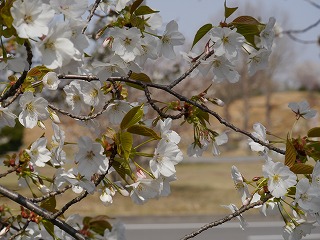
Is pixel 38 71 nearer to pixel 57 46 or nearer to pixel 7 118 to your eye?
pixel 7 118

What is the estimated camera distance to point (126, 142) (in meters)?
0.94

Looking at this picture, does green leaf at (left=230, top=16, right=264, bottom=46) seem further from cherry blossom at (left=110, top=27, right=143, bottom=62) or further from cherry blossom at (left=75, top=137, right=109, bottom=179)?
cherry blossom at (left=75, top=137, right=109, bottom=179)

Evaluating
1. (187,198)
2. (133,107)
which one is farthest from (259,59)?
(187,198)

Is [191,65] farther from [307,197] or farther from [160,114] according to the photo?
[307,197]

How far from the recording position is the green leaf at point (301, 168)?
100 centimetres

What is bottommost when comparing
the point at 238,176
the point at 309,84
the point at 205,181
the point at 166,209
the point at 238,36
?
the point at 309,84

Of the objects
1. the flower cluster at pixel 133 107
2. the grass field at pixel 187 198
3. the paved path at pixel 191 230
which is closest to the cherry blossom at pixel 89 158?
the flower cluster at pixel 133 107

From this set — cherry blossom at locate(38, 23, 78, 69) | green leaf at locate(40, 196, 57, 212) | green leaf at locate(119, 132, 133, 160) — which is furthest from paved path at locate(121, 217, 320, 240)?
cherry blossom at locate(38, 23, 78, 69)

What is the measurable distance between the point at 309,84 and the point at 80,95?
1429 inches

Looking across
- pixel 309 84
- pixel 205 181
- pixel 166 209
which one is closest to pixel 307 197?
pixel 166 209

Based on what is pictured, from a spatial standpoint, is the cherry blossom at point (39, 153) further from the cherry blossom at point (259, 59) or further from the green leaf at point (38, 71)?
the cherry blossom at point (259, 59)

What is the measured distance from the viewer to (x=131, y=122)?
94 cm

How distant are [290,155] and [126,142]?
30 centimetres

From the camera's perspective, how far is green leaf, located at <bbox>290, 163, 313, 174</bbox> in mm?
997
